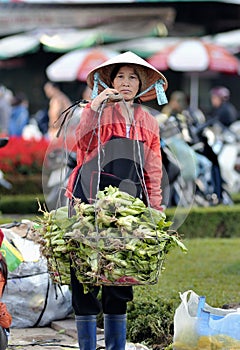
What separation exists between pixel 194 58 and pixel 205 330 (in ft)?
64.0

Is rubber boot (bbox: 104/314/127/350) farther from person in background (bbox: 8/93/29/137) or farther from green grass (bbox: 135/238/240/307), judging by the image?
person in background (bbox: 8/93/29/137)

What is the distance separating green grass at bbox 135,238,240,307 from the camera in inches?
288

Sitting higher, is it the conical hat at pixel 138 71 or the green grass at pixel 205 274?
the conical hat at pixel 138 71

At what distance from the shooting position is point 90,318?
5.70 meters

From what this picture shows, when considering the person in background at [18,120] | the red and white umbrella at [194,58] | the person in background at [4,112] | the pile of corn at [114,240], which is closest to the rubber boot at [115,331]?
the pile of corn at [114,240]

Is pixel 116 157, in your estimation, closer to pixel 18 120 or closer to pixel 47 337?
pixel 47 337

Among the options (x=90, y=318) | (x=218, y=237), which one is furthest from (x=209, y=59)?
(x=90, y=318)

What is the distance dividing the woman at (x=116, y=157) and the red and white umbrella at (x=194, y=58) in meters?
18.8

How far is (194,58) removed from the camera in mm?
24422

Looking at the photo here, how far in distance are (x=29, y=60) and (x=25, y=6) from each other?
729 centimetres

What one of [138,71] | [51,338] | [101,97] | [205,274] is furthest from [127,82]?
[205,274]

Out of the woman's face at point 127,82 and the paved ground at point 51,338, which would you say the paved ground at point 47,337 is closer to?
the paved ground at point 51,338

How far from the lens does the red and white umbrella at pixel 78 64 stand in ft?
78.6

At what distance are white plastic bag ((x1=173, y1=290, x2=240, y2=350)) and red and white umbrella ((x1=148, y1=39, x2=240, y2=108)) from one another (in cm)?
1925
